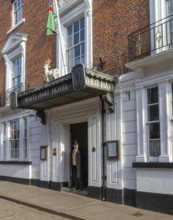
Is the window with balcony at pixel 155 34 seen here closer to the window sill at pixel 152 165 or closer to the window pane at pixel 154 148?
the window pane at pixel 154 148

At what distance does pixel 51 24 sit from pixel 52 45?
1.39 meters

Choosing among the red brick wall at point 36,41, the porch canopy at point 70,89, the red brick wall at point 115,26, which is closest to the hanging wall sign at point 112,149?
the porch canopy at point 70,89

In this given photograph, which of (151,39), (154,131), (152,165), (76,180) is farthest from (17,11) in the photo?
(152,165)

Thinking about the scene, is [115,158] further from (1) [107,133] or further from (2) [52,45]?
(2) [52,45]

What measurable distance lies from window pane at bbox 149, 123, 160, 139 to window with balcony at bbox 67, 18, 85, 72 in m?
4.19

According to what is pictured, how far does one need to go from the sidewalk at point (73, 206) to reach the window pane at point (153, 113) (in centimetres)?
249

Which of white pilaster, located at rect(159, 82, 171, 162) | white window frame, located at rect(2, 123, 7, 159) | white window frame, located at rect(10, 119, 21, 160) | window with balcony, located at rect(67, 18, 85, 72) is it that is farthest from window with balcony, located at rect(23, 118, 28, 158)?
white pilaster, located at rect(159, 82, 171, 162)

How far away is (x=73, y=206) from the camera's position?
31.7ft

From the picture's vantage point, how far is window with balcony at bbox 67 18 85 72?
40.8 ft

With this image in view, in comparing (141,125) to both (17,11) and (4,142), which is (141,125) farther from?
(17,11)

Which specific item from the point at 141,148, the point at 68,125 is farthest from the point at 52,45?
the point at 141,148

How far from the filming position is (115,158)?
10.2 m

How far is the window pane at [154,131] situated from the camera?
29.8ft

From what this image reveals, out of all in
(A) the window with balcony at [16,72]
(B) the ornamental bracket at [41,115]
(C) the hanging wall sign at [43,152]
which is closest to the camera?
(C) the hanging wall sign at [43,152]
